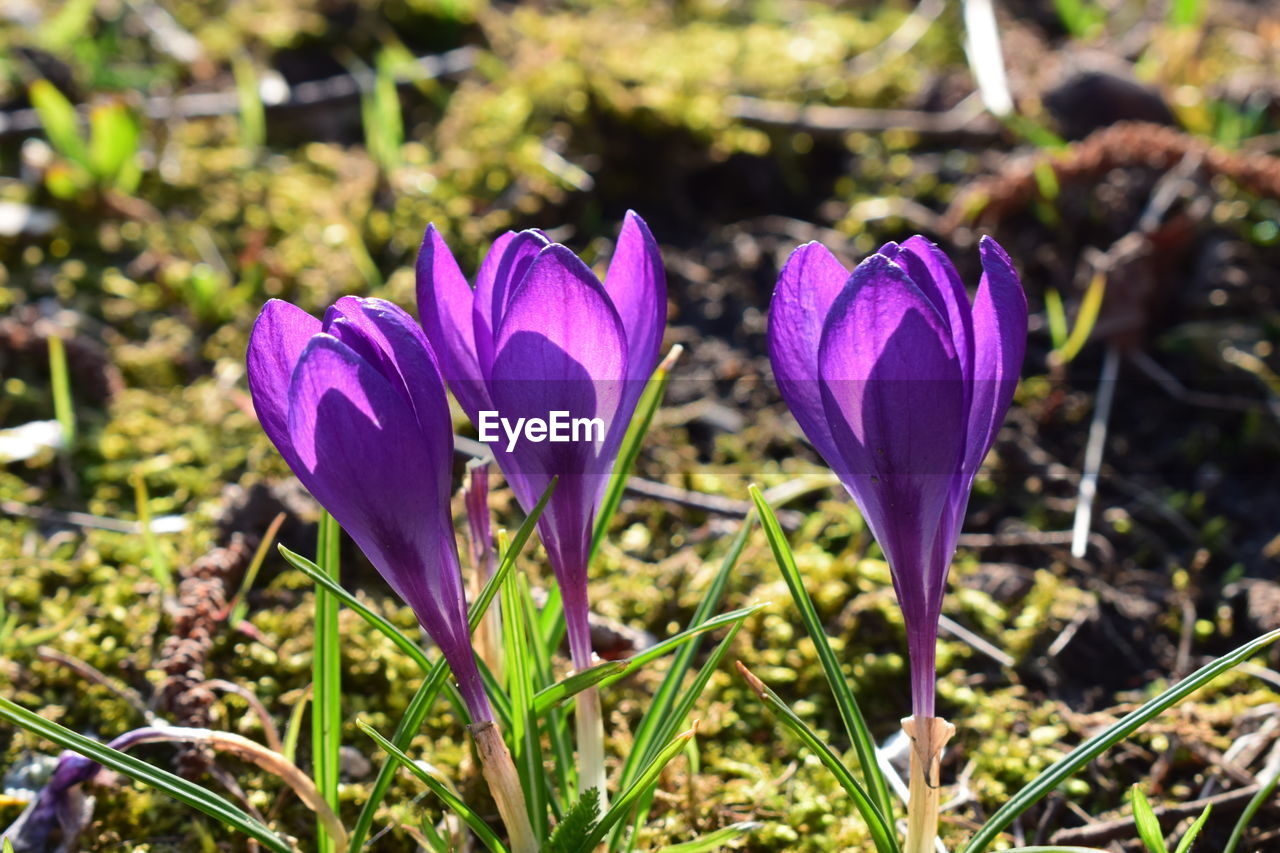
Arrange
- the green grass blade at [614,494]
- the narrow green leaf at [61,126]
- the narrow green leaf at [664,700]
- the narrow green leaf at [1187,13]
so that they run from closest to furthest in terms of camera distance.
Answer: the narrow green leaf at [664,700], the green grass blade at [614,494], the narrow green leaf at [61,126], the narrow green leaf at [1187,13]

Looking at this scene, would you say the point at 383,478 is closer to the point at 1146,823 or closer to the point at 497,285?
the point at 497,285

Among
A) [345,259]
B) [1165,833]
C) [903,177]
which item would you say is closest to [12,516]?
[345,259]

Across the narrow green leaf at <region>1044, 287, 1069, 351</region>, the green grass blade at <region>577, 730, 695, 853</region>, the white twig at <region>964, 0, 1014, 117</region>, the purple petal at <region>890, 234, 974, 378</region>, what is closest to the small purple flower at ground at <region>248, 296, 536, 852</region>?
the green grass blade at <region>577, 730, 695, 853</region>

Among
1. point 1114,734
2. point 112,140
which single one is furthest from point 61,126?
point 1114,734

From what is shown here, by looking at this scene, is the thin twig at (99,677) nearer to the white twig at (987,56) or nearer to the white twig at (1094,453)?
the white twig at (1094,453)

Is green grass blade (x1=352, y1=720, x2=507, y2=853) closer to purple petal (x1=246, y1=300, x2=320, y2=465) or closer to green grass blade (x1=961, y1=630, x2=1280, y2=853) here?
purple petal (x1=246, y1=300, x2=320, y2=465)

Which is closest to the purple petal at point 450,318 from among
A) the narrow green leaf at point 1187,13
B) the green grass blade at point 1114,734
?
the green grass blade at point 1114,734
